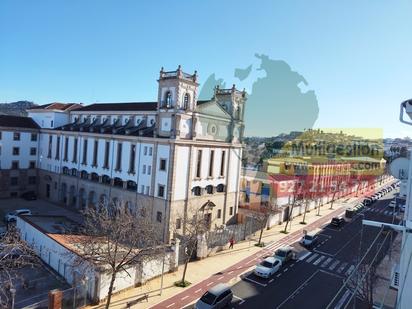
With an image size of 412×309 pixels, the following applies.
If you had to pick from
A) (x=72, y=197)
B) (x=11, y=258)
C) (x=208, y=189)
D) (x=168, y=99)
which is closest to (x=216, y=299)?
(x=11, y=258)

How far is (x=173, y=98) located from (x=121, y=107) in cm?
1773

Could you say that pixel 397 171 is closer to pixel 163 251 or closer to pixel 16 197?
pixel 163 251

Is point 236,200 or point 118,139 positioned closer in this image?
point 118,139

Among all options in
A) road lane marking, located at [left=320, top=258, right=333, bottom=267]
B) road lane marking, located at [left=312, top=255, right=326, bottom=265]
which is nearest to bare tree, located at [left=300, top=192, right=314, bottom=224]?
road lane marking, located at [left=312, top=255, right=326, bottom=265]

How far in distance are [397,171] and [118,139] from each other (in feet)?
134

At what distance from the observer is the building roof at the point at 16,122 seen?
60375 millimetres

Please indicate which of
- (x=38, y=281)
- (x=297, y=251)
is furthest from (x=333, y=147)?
(x=38, y=281)

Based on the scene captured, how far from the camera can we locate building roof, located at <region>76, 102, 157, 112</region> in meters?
51.5

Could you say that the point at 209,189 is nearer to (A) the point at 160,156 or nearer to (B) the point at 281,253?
(A) the point at 160,156

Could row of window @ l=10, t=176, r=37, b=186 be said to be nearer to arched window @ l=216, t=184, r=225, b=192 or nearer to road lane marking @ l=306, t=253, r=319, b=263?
arched window @ l=216, t=184, r=225, b=192

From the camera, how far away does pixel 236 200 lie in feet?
172

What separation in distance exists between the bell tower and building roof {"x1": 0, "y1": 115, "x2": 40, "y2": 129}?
115 feet

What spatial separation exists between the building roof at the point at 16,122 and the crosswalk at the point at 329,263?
56.4 meters

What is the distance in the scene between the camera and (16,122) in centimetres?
6241
